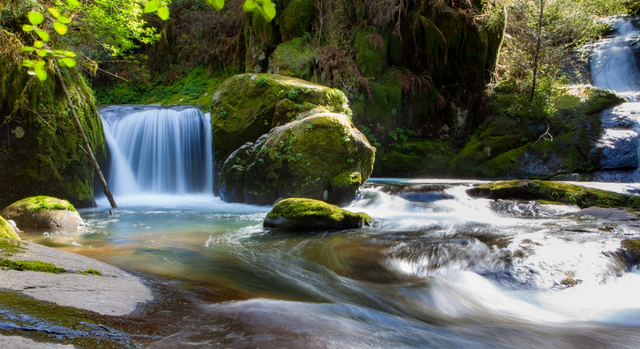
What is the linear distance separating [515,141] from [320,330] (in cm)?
1379

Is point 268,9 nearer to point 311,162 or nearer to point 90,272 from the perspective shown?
point 90,272

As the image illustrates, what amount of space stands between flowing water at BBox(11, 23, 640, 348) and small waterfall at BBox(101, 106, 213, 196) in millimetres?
3123

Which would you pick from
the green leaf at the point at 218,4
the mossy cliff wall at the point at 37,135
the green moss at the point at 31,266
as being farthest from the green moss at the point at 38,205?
the green leaf at the point at 218,4

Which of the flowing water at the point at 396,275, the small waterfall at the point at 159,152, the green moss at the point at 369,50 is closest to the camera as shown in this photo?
the flowing water at the point at 396,275

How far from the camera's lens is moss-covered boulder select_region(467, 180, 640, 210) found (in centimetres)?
798

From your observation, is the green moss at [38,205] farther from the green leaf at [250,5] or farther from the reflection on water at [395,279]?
the green leaf at [250,5]

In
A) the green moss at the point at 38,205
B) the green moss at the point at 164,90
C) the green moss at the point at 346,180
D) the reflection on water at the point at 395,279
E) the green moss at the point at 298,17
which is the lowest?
the reflection on water at the point at 395,279

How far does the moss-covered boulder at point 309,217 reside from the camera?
6613 mm

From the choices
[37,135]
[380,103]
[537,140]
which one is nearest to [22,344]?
[37,135]

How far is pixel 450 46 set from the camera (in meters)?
15.2

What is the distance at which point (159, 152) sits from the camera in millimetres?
12133

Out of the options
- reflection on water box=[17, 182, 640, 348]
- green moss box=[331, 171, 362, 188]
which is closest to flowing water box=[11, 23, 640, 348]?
reflection on water box=[17, 182, 640, 348]

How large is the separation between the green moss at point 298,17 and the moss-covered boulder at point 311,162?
679cm

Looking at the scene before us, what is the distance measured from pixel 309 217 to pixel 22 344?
5.17 metres
